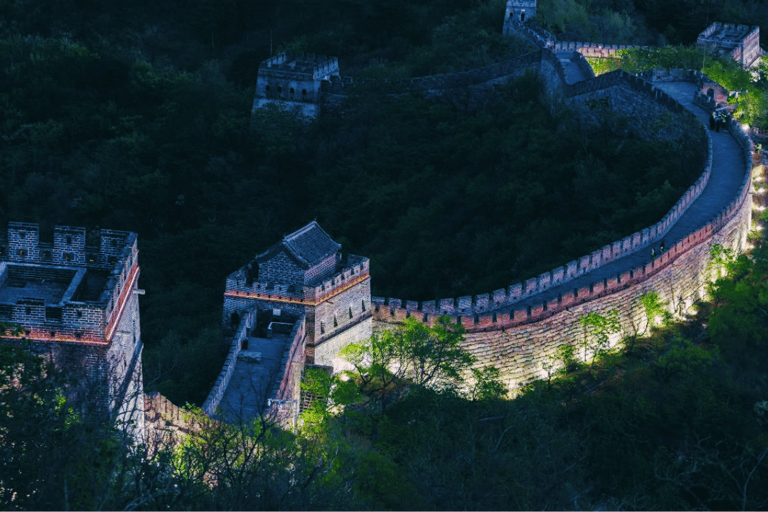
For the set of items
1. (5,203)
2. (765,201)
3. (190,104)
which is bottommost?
(765,201)

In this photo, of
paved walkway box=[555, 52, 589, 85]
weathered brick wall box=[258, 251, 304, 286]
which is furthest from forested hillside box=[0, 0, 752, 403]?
weathered brick wall box=[258, 251, 304, 286]

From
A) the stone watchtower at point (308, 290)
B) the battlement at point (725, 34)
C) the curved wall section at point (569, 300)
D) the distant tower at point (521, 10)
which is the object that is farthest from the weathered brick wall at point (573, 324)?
the distant tower at point (521, 10)

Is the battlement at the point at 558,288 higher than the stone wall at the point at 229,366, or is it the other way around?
the battlement at the point at 558,288

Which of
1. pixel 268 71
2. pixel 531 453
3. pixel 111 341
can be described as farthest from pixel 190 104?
pixel 111 341

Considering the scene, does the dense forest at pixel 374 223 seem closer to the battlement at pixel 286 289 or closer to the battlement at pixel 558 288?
the battlement at pixel 558 288

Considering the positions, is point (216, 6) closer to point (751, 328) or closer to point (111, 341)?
point (751, 328)

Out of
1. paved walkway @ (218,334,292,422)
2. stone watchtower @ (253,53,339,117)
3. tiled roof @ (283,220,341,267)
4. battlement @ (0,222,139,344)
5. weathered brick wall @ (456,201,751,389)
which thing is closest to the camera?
battlement @ (0,222,139,344)

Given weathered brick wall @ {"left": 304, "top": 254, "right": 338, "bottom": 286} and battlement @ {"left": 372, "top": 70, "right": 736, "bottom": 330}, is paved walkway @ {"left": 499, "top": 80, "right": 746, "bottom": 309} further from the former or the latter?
weathered brick wall @ {"left": 304, "top": 254, "right": 338, "bottom": 286}
